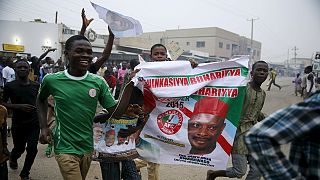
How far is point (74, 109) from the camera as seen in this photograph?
9.55 ft

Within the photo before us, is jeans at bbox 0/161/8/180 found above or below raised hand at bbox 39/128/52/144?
below

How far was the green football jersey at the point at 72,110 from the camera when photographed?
9.52 feet

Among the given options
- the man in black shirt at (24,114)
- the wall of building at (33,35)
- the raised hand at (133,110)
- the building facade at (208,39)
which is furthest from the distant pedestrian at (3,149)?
the building facade at (208,39)

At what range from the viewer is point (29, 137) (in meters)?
4.84

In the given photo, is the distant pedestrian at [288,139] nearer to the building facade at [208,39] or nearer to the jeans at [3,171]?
the jeans at [3,171]

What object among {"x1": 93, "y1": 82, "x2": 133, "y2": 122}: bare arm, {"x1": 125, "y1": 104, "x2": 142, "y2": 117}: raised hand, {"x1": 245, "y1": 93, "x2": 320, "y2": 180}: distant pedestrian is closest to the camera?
{"x1": 245, "y1": 93, "x2": 320, "y2": 180}: distant pedestrian

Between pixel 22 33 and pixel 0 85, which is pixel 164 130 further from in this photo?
pixel 22 33

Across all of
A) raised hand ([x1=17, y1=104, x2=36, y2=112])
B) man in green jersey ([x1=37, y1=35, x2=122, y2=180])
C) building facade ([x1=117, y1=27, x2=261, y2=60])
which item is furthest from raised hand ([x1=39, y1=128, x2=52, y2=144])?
building facade ([x1=117, y1=27, x2=261, y2=60])

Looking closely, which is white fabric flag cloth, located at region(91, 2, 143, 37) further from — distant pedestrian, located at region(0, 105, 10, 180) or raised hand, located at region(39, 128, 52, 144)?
distant pedestrian, located at region(0, 105, 10, 180)

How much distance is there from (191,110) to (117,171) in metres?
1.09

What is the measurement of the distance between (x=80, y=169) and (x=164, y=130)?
4.00 ft

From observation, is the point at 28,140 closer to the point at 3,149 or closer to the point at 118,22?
the point at 3,149

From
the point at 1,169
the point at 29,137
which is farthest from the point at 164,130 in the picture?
the point at 29,137

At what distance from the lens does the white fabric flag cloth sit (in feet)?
12.1
